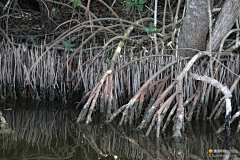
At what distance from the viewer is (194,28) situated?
3.82 metres

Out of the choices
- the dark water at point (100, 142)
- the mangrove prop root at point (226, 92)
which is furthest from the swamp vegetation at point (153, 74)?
the dark water at point (100, 142)

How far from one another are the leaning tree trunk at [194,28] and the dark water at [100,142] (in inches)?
39.0

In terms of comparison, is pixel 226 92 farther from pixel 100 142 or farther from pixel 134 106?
→ pixel 100 142

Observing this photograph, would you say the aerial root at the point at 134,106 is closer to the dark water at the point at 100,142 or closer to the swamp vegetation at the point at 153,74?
the swamp vegetation at the point at 153,74

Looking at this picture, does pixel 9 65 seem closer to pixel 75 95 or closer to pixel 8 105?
pixel 8 105

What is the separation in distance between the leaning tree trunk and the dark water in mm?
990

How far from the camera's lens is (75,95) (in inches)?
187

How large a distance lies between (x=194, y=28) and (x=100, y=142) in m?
1.85

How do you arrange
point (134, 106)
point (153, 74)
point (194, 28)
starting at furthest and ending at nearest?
point (153, 74) < point (194, 28) < point (134, 106)

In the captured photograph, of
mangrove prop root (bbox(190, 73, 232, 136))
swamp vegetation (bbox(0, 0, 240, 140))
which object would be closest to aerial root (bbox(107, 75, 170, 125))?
swamp vegetation (bbox(0, 0, 240, 140))

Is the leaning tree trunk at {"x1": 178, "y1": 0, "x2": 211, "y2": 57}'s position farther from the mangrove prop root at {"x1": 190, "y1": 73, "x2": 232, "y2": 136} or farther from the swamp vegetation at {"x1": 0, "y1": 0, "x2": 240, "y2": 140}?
the mangrove prop root at {"x1": 190, "y1": 73, "x2": 232, "y2": 136}

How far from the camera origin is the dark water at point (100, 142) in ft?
9.17

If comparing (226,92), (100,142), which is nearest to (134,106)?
(100,142)

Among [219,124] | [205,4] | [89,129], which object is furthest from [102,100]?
[205,4]
